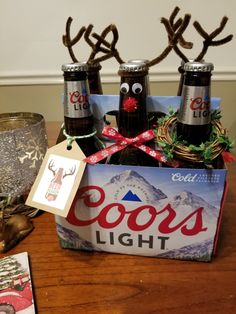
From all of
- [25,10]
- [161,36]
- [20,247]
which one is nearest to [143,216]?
[20,247]

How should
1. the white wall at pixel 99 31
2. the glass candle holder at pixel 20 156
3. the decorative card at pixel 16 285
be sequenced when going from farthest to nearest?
the white wall at pixel 99 31
the glass candle holder at pixel 20 156
the decorative card at pixel 16 285

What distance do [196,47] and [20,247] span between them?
1.25m

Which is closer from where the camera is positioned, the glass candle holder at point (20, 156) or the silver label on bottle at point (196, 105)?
the silver label on bottle at point (196, 105)

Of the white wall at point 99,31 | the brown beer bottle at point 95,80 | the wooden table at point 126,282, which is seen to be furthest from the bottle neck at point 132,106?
the white wall at point 99,31

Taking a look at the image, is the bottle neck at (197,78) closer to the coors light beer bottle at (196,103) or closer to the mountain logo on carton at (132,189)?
the coors light beer bottle at (196,103)

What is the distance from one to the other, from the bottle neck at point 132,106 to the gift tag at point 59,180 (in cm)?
9

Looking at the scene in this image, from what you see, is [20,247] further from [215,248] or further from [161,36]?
[161,36]

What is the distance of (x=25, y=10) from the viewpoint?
1.44 m

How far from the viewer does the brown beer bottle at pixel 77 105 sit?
1.59 ft

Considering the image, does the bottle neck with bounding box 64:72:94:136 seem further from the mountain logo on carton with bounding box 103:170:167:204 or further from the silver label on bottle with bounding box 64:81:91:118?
the mountain logo on carton with bounding box 103:170:167:204

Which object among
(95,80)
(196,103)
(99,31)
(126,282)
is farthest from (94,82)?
(99,31)

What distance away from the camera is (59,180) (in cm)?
50

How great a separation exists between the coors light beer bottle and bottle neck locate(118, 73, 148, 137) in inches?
2.4

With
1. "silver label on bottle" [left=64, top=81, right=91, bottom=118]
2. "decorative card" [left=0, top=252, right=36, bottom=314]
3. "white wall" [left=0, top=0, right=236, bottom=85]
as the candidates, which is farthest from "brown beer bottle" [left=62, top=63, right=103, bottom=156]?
"white wall" [left=0, top=0, right=236, bottom=85]
